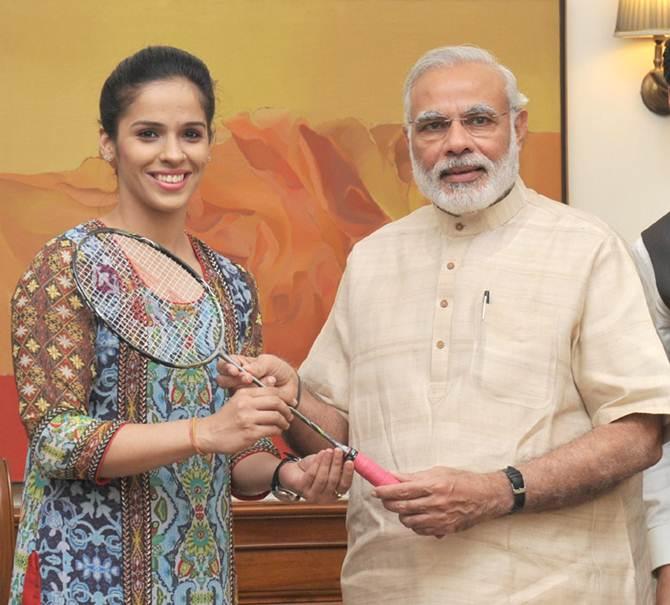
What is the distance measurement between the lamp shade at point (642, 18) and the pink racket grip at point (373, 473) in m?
2.01

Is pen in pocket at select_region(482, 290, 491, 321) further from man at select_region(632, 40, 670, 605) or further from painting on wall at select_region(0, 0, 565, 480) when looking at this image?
painting on wall at select_region(0, 0, 565, 480)

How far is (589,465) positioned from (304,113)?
1.86m

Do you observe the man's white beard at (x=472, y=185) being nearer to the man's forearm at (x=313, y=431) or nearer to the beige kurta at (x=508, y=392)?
the beige kurta at (x=508, y=392)

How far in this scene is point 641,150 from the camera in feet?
13.3

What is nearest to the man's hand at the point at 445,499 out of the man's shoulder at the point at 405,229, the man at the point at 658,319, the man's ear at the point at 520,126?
the man at the point at 658,319

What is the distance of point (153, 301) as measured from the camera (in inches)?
90.2

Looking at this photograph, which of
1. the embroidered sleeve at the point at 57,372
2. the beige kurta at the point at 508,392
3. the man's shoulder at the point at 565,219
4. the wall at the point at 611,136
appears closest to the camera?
the embroidered sleeve at the point at 57,372

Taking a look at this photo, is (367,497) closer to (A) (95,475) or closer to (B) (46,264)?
(A) (95,475)

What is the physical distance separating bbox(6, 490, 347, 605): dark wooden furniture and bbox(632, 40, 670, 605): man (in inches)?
54.4

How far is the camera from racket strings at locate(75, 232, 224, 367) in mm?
2230

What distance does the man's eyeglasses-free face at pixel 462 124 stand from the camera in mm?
2580

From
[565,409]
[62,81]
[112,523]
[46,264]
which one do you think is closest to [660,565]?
[565,409]

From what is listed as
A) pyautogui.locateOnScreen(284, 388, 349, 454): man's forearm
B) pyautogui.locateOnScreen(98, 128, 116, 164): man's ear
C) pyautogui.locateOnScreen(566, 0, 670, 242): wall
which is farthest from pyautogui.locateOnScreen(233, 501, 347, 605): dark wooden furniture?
pyautogui.locateOnScreen(98, 128, 116, 164): man's ear

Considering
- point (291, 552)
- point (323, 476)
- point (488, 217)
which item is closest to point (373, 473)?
point (323, 476)
